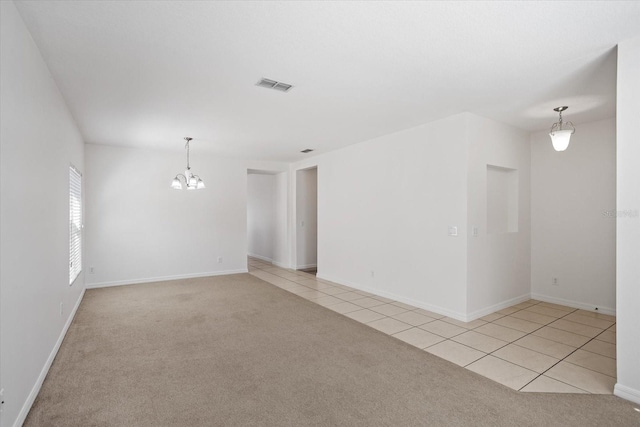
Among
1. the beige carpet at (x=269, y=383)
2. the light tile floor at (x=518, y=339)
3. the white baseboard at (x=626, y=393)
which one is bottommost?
the light tile floor at (x=518, y=339)

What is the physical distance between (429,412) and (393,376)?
0.50 meters

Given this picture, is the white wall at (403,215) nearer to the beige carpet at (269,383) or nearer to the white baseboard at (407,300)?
the white baseboard at (407,300)

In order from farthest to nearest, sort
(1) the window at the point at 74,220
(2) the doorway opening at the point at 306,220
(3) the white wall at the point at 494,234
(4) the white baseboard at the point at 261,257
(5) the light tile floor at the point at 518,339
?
(4) the white baseboard at the point at 261,257
(2) the doorway opening at the point at 306,220
(1) the window at the point at 74,220
(3) the white wall at the point at 494,234
(5) the light tile floor at the point at 518,339

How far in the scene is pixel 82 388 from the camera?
2.50 m

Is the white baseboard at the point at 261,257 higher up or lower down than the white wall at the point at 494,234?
lower down

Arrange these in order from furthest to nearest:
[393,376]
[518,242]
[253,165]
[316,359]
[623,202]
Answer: [253,165]
[518,242]
[316,359]
[393,376]
[623,202]

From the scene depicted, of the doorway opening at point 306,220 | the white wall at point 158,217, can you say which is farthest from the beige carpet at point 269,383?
the doorway opening at point 306,220

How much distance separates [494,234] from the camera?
4.45m

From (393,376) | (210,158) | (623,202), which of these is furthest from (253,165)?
(623,202)

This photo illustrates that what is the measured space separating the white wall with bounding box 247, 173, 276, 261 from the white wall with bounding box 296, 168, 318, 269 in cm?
107

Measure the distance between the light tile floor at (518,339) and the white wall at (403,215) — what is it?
40cm

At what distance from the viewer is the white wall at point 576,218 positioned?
435cm

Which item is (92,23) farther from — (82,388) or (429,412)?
(429,412)

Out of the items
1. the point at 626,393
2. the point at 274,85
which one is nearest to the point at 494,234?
the point at 626,393
